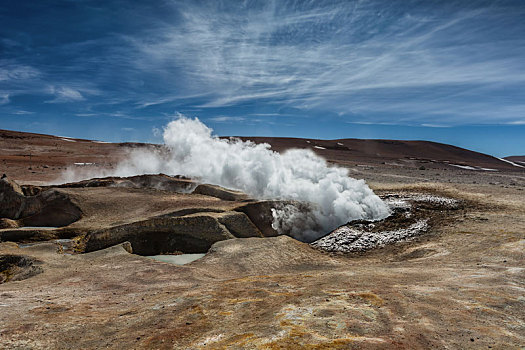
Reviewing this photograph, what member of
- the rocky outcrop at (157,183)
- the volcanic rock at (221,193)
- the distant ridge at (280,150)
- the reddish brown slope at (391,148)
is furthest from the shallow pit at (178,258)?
the reddish brown slope at (391,148)

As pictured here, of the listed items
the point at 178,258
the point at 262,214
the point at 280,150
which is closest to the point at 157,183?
the point at 262,214

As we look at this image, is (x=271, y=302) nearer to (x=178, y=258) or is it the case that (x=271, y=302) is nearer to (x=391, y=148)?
(x=178, y=258)

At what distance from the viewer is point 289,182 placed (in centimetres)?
1658

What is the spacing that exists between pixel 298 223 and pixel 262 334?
980 cm

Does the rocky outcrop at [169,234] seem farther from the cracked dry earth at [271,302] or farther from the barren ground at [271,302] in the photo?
the barren ground at [271,302]

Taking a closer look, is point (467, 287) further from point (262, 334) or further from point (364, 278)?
point (262, 334)

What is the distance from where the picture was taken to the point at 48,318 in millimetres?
4852

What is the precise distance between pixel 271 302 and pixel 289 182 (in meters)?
11.5

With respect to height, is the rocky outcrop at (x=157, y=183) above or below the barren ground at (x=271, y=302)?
above

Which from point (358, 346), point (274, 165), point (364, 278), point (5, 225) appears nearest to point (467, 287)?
point (364, 278)

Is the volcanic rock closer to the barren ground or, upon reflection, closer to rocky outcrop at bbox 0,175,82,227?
rocky outcrop at bbox 0,175,82,227

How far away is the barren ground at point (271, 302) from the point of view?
378cm

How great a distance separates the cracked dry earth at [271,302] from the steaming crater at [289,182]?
3.97 metres

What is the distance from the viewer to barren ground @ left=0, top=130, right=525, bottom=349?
3.78 m
